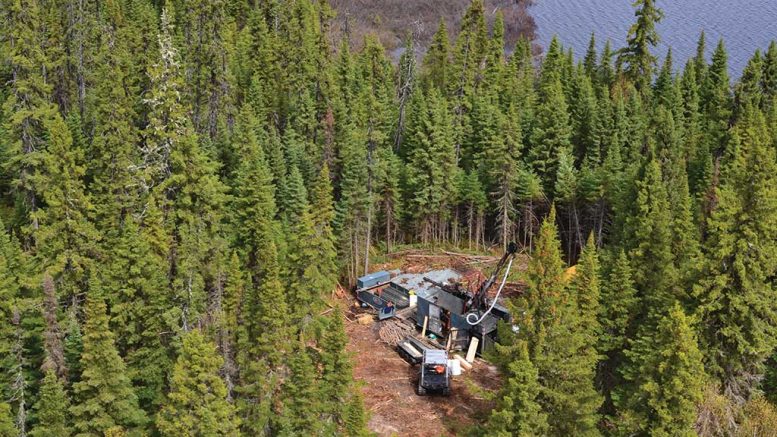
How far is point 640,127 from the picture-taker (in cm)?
6231

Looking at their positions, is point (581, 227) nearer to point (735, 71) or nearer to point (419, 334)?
point (419, 334)

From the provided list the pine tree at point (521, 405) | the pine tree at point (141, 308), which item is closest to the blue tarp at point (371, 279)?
the pine tree at point (141, 308)

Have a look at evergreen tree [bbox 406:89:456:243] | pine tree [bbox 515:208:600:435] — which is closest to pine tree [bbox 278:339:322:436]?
pine tree [bbox 515:208:600:435]

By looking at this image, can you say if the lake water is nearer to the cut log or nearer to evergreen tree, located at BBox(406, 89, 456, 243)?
evergreen tree, located at BBox(406, 89, 456, 243)

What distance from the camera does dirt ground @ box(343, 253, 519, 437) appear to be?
4141 centimetres

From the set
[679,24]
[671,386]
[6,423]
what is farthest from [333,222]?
[679,24]

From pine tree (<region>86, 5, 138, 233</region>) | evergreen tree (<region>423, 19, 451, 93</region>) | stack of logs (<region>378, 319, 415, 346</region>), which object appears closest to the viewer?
pine tree (<region>86, 5, 138, 233</region>)

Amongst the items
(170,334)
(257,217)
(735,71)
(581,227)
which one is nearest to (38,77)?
(257,217)

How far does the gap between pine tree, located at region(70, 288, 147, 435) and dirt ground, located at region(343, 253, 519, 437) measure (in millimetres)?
12887

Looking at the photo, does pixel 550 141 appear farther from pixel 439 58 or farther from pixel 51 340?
pixel 51 340

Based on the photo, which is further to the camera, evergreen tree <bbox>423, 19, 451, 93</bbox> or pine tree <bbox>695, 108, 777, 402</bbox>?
evergreen tree <bbox>423, 19, 451, 93</bbox>

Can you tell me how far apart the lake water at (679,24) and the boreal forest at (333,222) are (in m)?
25.5

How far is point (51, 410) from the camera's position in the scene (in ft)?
107

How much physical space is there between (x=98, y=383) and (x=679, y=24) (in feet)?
325
